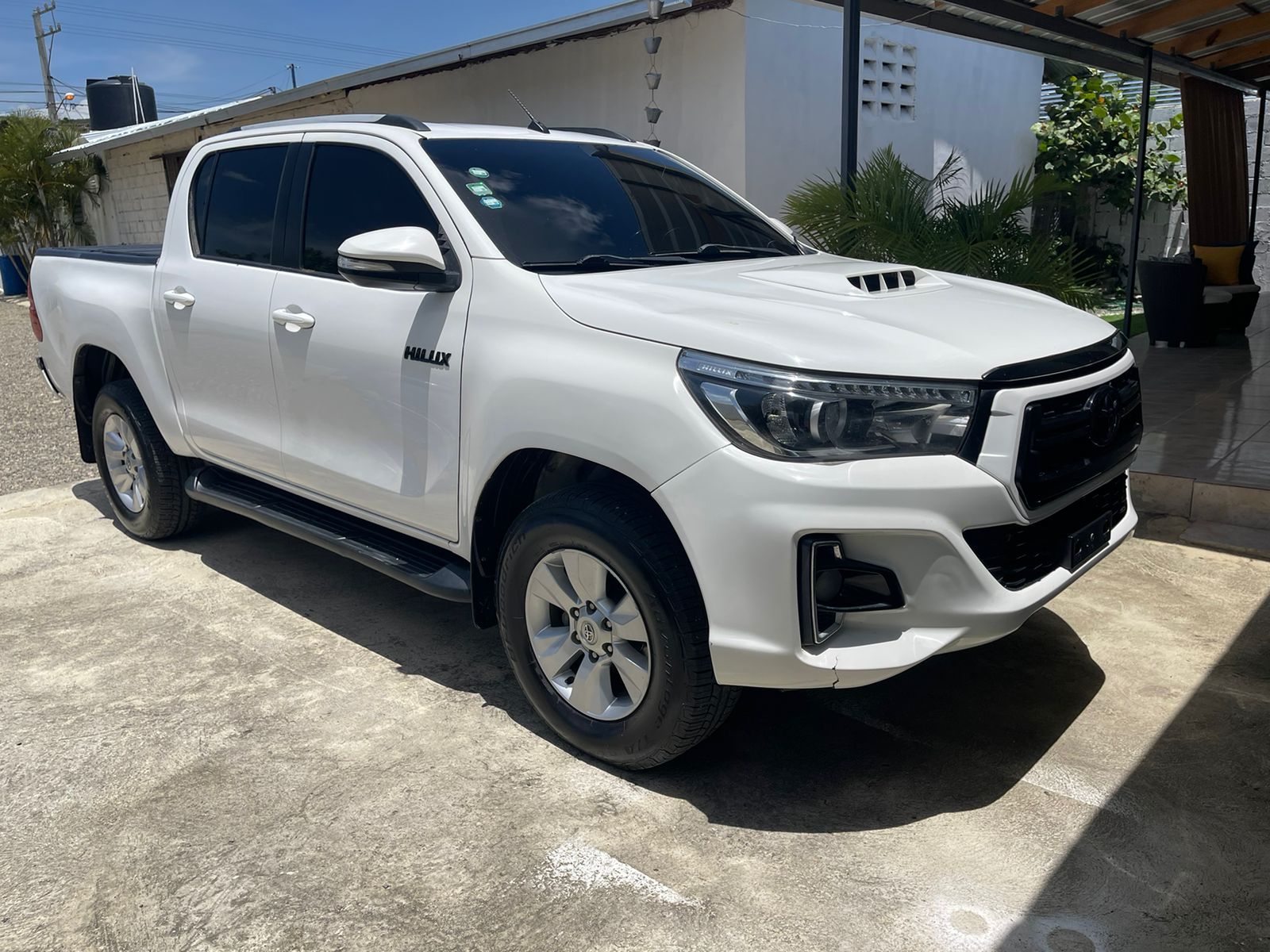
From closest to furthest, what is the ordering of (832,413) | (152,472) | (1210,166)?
(832,413), (152,472), (1210,166)

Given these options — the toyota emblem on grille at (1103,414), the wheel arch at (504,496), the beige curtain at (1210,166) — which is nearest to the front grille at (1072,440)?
the toyota emblem on grille at (1103,414)

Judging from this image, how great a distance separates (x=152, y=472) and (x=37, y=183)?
72.7ft

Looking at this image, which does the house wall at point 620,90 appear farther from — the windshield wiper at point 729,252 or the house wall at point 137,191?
the house wall at point 137,191

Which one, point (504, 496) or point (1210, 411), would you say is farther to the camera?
point (1210, 411)

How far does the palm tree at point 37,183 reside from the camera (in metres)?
23.0

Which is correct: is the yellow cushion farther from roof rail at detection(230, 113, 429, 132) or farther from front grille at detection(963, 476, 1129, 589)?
roof rail at detection(230, 113, 429, 132)

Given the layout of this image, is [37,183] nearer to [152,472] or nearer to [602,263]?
[152,472]

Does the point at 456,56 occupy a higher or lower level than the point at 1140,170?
higher

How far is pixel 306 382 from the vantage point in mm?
3896

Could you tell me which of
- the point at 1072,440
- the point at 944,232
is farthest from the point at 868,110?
the point at 1072,440

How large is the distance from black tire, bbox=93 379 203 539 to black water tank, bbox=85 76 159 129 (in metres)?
25.4

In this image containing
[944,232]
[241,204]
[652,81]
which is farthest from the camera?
[652,81]

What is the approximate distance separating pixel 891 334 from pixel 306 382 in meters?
2.20

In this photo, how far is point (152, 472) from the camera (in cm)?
509
